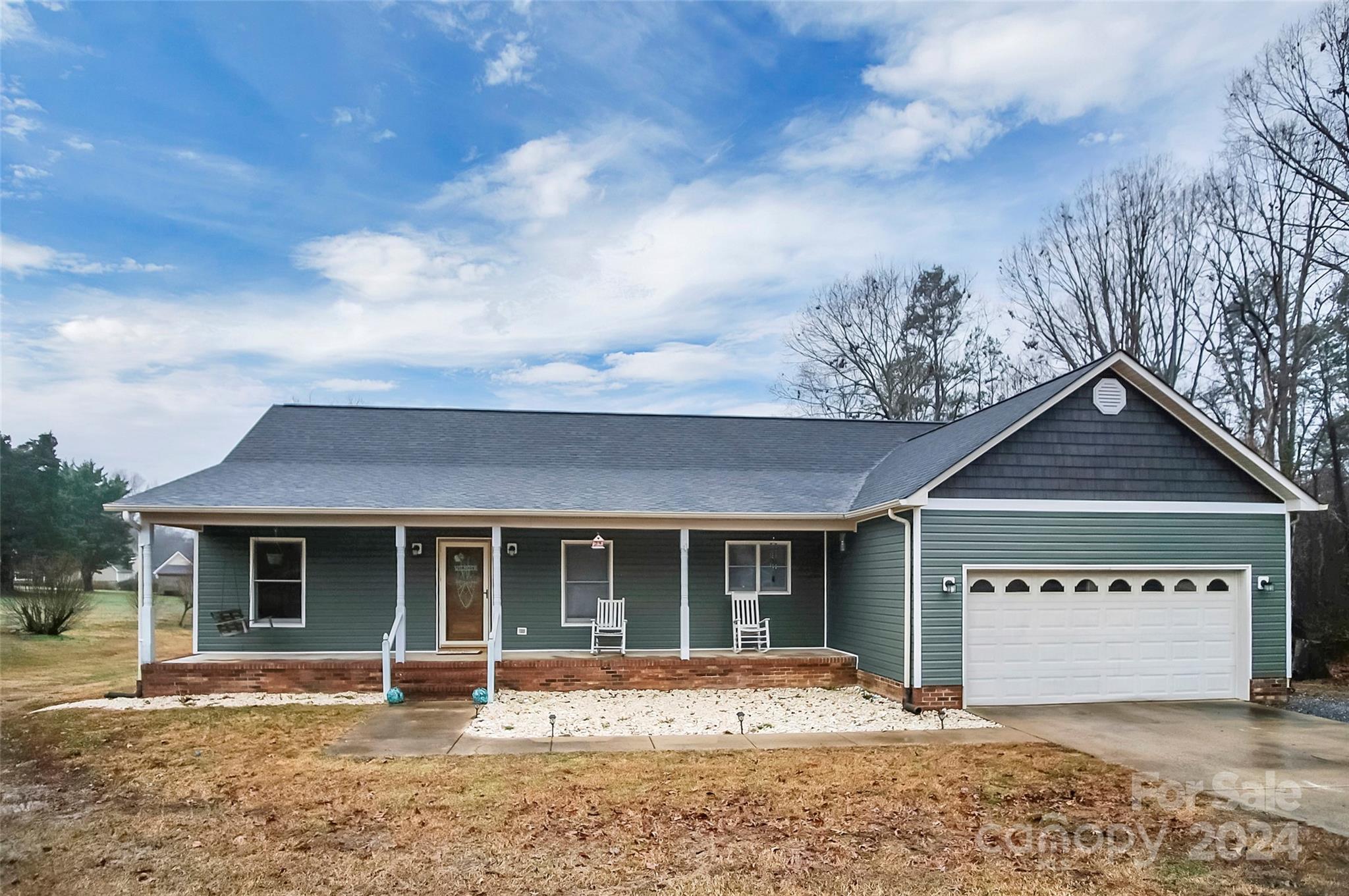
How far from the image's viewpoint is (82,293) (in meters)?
14.1

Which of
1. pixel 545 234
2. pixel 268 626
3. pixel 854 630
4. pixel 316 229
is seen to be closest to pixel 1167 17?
pixel 854 630

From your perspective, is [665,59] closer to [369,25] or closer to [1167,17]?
[369,25]

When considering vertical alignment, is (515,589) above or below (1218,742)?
above

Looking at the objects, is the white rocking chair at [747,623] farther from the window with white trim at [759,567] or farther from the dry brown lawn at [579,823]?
the dry brown lawn at [579,823]

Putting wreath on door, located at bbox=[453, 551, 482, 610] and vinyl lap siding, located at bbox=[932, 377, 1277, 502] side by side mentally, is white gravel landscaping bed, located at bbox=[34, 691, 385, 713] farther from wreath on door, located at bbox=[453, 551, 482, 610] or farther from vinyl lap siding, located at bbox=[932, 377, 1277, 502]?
vinyl lap siding, located at bbox=[932, 377, 1277, 502]

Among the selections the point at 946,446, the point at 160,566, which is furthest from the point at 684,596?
the point at 160,566

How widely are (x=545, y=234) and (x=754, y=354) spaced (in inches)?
543

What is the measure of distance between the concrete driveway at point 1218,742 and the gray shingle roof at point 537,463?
14.5 feet

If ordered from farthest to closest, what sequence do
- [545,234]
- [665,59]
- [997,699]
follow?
[545,234] → [665,59] → [997,699]

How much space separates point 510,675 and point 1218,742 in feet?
28.2

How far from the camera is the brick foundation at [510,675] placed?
12.4 m

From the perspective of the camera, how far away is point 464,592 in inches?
573

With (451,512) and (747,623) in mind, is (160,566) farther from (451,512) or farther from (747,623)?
(747,623)

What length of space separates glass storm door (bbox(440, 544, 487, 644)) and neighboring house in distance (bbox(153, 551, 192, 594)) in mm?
19752
